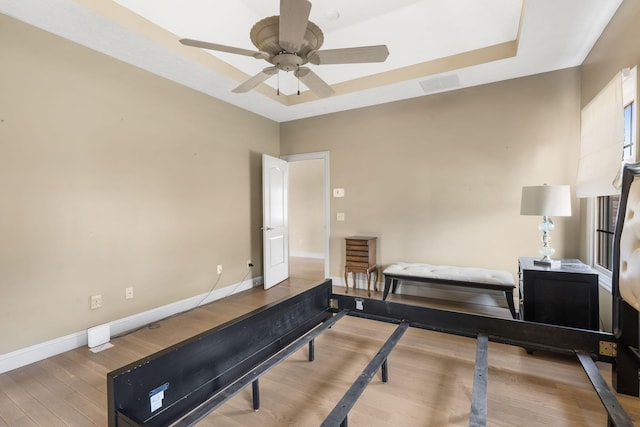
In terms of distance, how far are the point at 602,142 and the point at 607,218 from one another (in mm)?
702

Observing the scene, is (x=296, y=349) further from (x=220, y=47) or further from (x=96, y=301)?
(x=96, y=301)

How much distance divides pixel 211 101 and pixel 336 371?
3.47 metres

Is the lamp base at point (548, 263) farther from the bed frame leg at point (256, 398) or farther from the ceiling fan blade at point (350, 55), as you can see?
the bed frame leg at point (256, 398)

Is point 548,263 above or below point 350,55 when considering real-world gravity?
below

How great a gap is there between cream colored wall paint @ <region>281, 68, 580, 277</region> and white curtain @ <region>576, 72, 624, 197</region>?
1.05 ft

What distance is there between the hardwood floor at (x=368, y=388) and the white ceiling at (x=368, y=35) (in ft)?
8.83

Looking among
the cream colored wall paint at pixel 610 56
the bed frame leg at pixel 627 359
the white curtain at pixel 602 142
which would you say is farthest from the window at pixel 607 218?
the bed frame leg at pixel 627 359

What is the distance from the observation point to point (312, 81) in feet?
8.07

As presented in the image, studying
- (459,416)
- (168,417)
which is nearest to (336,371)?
(459,416)

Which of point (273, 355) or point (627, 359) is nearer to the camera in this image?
point (627, 359)

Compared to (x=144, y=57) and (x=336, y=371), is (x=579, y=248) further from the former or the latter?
(x=144, y=57)

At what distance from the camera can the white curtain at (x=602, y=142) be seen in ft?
7.16

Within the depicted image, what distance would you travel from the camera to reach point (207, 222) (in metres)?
3.83

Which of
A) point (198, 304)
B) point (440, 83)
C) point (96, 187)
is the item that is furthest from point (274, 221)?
point (440, 83)
